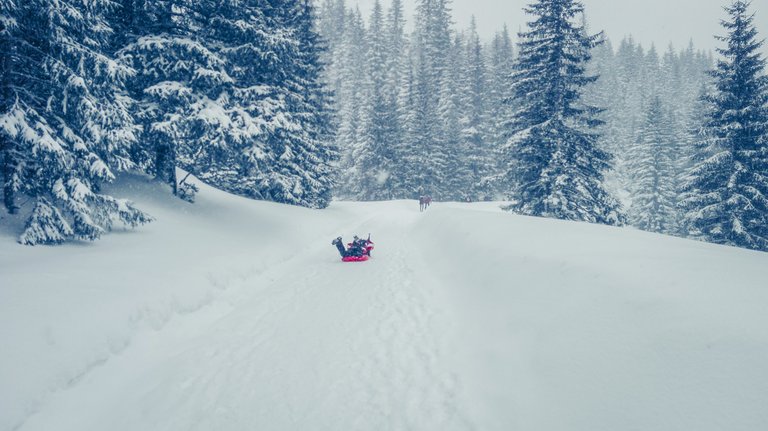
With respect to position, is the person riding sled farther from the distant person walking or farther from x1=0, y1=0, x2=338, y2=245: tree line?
the distant person walking

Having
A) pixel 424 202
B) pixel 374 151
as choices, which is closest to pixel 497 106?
pixel 374 151

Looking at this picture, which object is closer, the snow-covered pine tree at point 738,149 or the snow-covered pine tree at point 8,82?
the snow-covered pine tree at point 8,82

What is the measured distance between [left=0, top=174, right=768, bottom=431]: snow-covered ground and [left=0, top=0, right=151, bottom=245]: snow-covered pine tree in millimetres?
866

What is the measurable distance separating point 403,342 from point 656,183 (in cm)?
4305

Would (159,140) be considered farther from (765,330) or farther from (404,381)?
(765,330)

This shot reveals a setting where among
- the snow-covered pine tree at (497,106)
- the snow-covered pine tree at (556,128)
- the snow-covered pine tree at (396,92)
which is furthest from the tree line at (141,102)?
the snow-covered pine tree at (497,106)

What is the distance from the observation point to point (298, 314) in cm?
722

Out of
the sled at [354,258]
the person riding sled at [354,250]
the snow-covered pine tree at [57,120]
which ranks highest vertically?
the snow-covered pine tree at [57,120]

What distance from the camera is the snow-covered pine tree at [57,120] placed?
7.64m

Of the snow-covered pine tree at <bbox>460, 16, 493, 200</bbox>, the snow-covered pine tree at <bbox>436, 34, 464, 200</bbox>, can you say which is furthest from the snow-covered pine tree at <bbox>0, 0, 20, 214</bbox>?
the snow-covered pine tree at <bbox>460, 16, 493, 200</bbox>

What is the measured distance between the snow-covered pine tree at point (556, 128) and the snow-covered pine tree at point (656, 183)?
81.8 ft

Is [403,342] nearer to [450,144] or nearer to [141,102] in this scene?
[141,102]

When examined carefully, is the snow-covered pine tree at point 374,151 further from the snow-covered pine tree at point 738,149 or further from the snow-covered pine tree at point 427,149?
the snow-covered pine tree at point 738,149

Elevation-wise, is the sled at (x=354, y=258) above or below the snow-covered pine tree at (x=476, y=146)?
below
